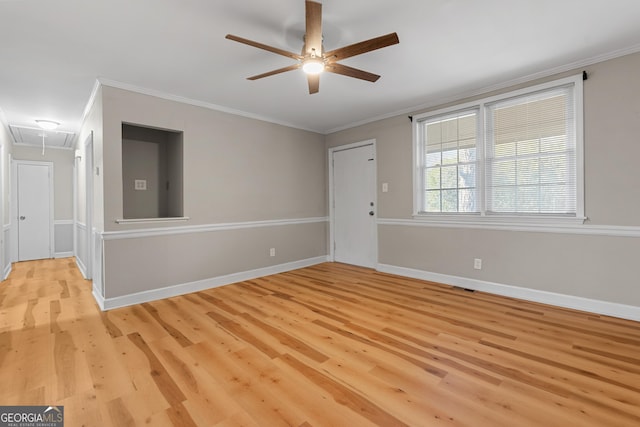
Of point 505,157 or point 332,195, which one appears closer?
point 505,157

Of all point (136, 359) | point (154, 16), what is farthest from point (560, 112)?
point (136, 359)

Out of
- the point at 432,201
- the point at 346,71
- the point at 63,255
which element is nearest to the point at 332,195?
the point at 432,201

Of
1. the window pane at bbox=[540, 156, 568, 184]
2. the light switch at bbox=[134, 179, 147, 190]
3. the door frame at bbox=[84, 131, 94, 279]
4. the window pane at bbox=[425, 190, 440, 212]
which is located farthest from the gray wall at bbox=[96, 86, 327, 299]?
the window pane at bbox=[540, 156, 568, 184]

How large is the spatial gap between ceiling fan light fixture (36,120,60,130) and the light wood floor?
2.88 meters

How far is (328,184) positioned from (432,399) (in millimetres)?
4392

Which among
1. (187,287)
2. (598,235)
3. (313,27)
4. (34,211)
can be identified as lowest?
(187,287)

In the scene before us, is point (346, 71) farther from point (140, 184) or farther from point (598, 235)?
point (140, 184)

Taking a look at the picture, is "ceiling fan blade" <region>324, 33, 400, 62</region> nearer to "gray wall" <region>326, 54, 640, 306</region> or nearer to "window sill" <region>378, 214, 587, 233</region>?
"gray wall" <region>326, 54, 640, 306</region>

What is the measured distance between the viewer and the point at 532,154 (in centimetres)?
336

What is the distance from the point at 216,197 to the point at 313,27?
2.83 meters

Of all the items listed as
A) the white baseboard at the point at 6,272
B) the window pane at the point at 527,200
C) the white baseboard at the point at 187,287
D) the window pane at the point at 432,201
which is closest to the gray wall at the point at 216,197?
the white baseboard at the point at 187,287

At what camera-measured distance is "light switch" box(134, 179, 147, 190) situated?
4195 millimetres

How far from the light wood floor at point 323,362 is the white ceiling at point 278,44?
2555 millimetres

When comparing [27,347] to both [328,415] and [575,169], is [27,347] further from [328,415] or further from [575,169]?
[575,169]
